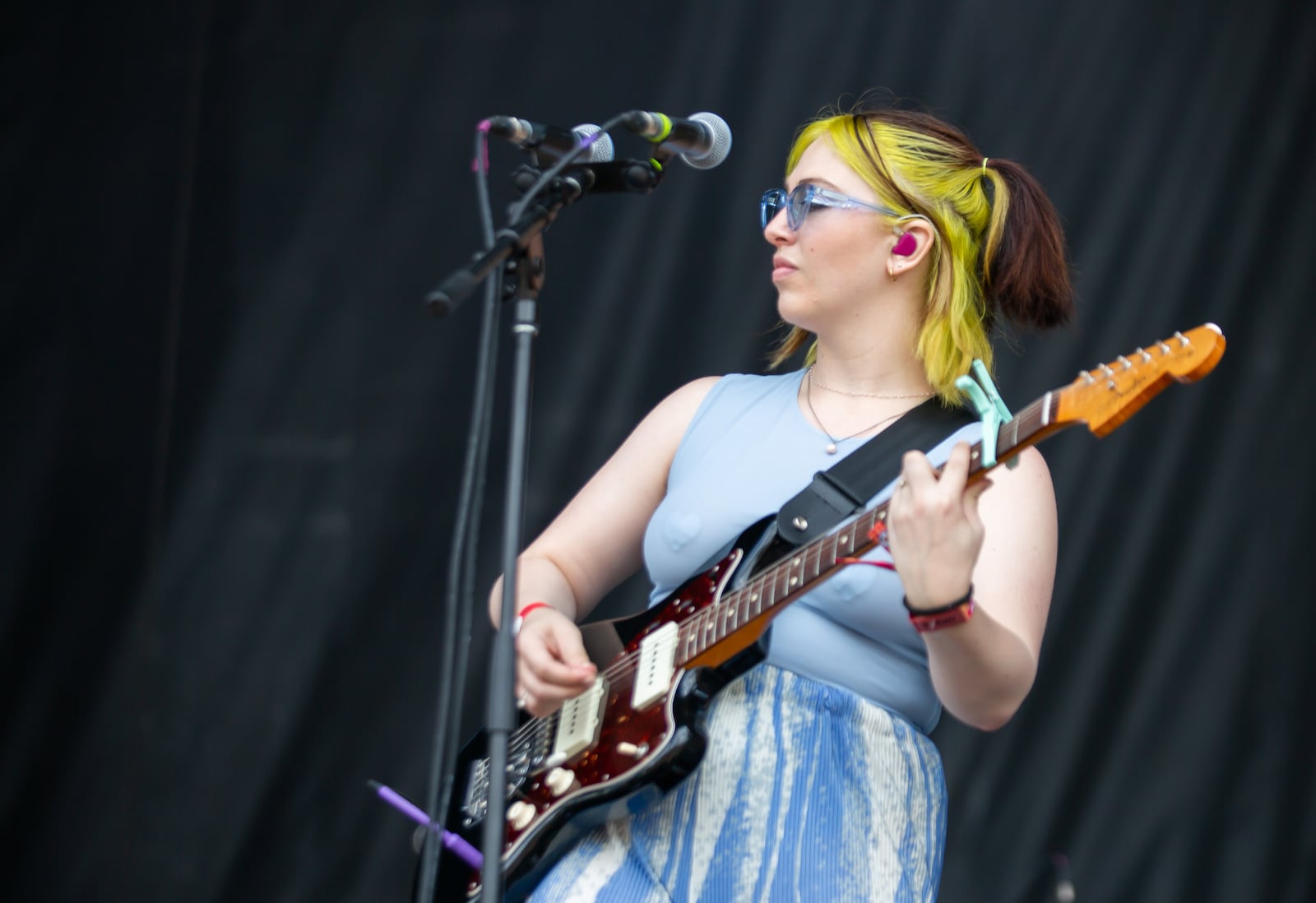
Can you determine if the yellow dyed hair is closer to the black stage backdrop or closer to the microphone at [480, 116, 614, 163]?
the microphone at [480, 116, 614, 163]

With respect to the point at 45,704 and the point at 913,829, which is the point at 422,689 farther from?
the point at 913,829

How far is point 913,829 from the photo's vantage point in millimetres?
1698

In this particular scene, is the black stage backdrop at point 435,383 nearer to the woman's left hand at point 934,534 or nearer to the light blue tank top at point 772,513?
the light blue tank top at point 772,513

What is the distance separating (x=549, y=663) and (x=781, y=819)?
36cm

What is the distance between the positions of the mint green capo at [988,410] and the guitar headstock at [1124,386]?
69 millimetres

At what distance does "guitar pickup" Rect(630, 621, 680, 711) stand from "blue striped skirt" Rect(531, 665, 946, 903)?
0.26ft

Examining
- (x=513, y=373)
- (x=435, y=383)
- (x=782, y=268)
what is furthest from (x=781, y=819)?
(x=435, y=383)

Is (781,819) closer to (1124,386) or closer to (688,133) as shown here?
(1124,386)

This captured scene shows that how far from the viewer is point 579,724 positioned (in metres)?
1.76

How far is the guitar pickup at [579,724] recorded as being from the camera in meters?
1.73

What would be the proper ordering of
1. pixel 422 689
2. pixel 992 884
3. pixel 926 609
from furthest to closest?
pixel 422 689
pixel 992 884
pixel 926 609

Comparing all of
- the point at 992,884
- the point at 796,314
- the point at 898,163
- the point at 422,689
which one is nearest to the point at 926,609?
the point at 796,314

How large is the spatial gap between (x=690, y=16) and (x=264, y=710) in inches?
69.0

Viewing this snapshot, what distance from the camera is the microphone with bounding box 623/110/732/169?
1556mm
